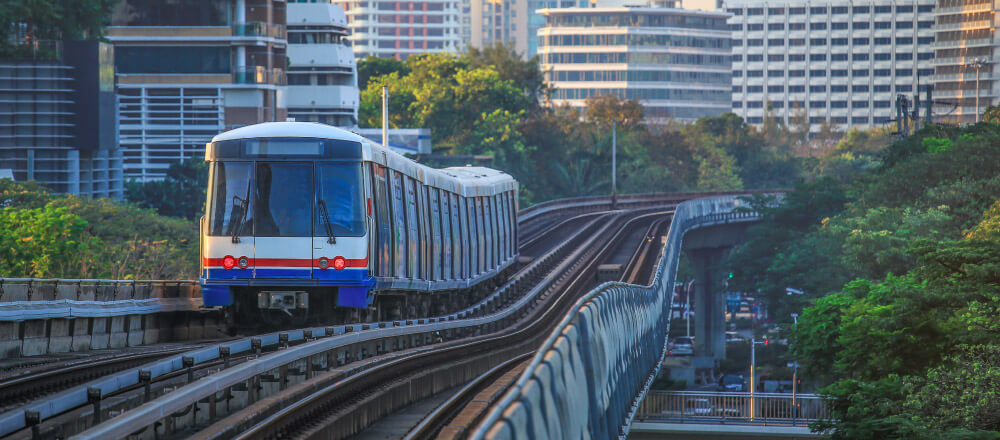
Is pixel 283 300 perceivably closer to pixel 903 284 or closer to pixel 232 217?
pixel 232 217

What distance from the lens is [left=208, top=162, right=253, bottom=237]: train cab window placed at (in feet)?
68.1

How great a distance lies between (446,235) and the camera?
28719 millimetres

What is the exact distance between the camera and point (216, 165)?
20844mm

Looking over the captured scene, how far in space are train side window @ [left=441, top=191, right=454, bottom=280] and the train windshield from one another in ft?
24.2

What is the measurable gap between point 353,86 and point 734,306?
41111 mm

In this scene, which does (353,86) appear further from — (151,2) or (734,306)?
(734,306)

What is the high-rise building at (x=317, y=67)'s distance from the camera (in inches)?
3868

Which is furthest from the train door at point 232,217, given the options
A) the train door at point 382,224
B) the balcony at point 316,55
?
the balcony at point 316,55

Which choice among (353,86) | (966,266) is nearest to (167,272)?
(966,266)

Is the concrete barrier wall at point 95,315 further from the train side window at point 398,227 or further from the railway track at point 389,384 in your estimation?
the railway track at point 389,384

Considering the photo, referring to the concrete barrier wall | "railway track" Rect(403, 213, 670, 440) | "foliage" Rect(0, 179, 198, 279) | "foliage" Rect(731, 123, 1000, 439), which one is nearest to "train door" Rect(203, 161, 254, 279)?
the concrete barrier wall

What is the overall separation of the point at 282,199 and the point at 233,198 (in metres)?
0.71

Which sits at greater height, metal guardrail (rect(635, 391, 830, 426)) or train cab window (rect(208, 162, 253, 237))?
train cab window (rect(208, 162, 253, 237))

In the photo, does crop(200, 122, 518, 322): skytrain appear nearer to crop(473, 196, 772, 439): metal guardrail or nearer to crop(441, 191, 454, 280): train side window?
crop(473, 196, 772, 439): metal guardrail
